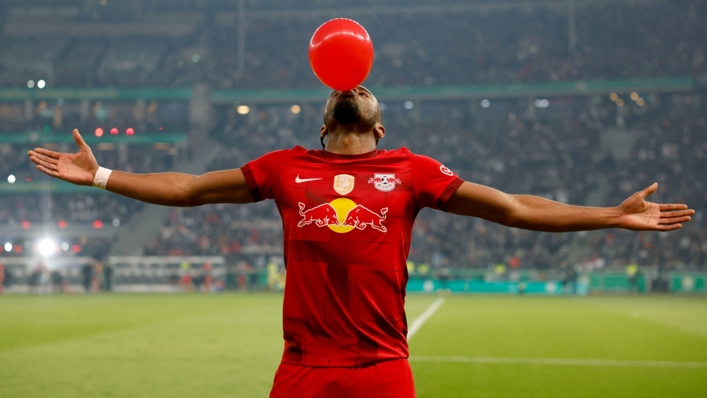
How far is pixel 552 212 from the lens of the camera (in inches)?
144

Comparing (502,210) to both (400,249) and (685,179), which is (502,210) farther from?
(685,179)

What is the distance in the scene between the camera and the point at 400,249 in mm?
3422

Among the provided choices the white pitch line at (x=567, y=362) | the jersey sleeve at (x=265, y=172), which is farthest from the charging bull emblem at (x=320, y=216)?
the white pitch line at (x=567, y=362)

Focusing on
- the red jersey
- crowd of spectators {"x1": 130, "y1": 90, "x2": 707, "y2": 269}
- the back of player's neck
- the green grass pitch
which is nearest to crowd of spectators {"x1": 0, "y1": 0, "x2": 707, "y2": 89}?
crowd of spectators {"x1": 130, "y1": 90, "x2": 707, "y2": 269}

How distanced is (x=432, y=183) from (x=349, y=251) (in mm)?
517

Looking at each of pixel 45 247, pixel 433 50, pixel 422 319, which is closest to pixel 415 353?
pixel 422 319

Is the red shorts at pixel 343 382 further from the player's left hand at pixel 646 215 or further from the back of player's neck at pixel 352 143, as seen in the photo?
the player's left hand at pixel 646 215

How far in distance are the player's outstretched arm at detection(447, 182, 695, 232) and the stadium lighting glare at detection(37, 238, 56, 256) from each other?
3719 centimetres

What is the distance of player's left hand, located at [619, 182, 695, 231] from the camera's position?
3.73 meters

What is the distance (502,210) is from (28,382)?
756 centimetres

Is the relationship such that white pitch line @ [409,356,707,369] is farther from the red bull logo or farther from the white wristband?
the red bull logo

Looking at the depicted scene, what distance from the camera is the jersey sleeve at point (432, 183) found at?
3.48 metres

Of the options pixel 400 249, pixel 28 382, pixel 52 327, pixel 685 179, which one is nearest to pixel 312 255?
pixel 400 249

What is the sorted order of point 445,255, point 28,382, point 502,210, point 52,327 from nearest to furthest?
point 502,210, point 28,382, point 52,327, point 445,255
